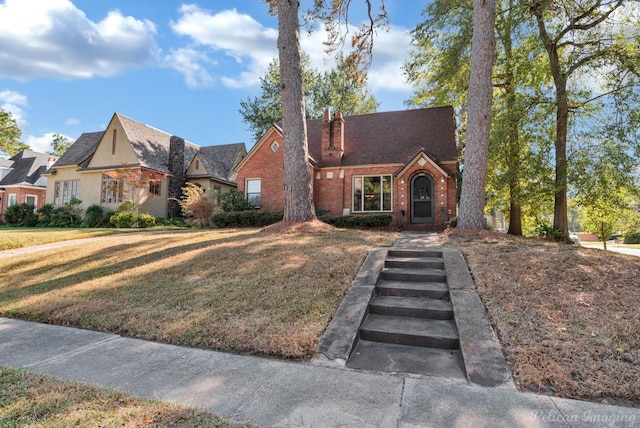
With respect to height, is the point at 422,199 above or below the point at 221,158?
below

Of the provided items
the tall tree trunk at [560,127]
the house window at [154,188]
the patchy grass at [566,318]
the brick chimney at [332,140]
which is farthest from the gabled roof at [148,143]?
the tall tree trunk at [560,127]

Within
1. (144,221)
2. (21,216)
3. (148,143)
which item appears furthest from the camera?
(21,216)

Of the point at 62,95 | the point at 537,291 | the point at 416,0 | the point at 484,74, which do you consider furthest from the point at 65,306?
the point at 62,95

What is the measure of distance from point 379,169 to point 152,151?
16.7 meters

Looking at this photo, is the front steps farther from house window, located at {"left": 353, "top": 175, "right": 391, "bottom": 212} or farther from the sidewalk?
house window, located at {"left": 353, "top": 175, "right": 391, "bottom": 212}

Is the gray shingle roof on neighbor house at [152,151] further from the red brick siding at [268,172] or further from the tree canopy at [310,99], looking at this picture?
the red brick siding at [268,172]

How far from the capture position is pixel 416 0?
14.5 meters

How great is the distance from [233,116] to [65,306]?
29.5 meters

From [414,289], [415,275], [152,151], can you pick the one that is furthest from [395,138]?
[152,151]

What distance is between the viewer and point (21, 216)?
23859mm

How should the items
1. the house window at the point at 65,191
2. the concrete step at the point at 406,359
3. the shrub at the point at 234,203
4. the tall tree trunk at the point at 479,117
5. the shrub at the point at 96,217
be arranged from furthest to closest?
the house window at the point at 65,191
the shrub at the point at 96,217
the shrub at the point at 234,203
the tall tree trunk at the point at 479,117
the concrete step at the point at 406,359

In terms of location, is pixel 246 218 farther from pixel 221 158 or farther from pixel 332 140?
pixel 221 158

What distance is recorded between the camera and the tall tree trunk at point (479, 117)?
9.81 m

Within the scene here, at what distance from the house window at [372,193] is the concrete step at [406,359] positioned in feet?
43.5
